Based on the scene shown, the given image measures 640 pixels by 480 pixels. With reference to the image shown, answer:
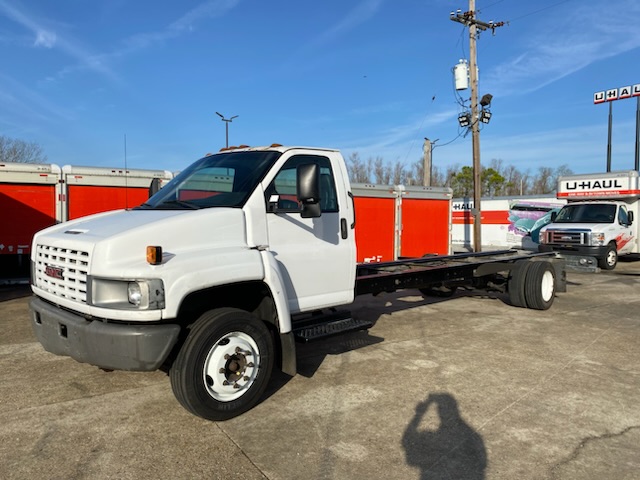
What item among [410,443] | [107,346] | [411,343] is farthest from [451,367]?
[107,346]

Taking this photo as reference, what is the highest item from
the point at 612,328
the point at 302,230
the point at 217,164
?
the point at 217,164

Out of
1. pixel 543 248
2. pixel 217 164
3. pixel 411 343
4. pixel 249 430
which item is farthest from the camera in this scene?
pixel 543 248

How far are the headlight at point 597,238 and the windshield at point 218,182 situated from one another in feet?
46.2

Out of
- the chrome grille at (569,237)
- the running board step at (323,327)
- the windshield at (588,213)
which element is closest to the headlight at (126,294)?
the running board step at (323,327)

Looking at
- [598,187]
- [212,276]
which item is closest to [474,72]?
[598,187]

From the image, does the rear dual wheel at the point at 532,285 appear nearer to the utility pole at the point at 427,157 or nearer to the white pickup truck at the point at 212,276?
the white pickup truck at the point at 212,276

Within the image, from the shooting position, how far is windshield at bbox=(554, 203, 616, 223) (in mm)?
16516

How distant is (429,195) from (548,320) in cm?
853

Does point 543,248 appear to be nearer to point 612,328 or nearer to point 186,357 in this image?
point 612,328

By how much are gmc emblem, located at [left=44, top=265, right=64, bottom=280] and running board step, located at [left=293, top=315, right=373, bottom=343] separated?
2.10 metres

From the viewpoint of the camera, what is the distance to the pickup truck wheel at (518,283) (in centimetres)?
861

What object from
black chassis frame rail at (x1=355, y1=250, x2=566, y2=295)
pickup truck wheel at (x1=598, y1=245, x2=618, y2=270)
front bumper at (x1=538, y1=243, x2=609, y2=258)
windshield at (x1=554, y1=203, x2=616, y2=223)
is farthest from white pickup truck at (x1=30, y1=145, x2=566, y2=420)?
windshield at (x1=554, y1=203, x2=616, y2=223)

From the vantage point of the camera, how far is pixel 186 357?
141 inches

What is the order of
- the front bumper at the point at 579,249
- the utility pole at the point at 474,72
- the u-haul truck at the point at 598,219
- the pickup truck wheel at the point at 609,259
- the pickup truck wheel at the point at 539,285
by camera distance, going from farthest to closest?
the utility pole at the point at 474,72 → the pickup truck wheel at the point at 609,259 → the u-haul truck at the point at 598,219 → the front bumper at the point at 579,249 → the pickup truck wheel at the point at 539,285
